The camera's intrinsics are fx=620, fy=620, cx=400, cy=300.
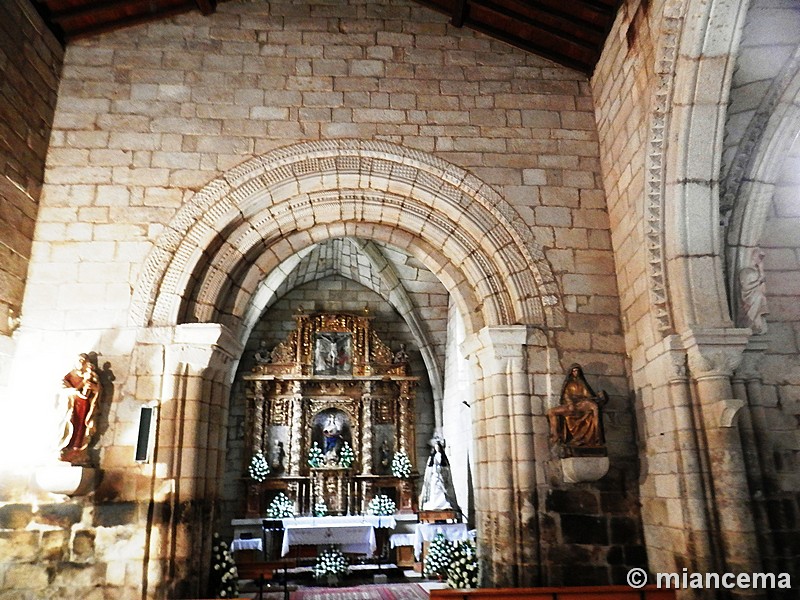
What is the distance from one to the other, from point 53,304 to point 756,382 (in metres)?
6.36

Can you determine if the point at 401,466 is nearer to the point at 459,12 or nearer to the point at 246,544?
the point at 246,544

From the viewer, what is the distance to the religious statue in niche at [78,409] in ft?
17.5

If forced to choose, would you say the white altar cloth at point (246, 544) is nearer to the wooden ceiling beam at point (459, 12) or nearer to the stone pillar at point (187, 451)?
the stone pillar at point (187, 451)

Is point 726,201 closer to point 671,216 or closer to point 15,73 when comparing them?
point 671,216

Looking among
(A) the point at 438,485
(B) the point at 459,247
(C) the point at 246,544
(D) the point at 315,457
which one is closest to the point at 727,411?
(B) the point at 459,247

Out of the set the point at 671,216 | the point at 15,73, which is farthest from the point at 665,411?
the point at 15,73

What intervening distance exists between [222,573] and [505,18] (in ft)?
21.2

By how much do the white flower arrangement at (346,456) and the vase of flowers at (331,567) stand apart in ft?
6.55

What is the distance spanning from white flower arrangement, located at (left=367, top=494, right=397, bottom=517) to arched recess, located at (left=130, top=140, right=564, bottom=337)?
511cm

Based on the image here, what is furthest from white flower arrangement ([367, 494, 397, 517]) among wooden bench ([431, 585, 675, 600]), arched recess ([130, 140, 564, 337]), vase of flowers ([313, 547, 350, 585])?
wooden bench ([431, 585, 675, 600])

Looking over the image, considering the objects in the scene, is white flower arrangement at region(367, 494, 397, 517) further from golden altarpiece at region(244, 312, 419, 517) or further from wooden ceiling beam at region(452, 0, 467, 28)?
wooden ceiling beam at region(452, 0, 467, 28)

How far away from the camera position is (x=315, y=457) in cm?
1111

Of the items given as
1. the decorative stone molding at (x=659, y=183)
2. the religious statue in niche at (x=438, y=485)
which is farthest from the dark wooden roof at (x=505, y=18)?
the religious statue in niche at (x=438, y=485)

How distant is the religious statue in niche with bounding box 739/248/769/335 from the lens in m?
5.19
